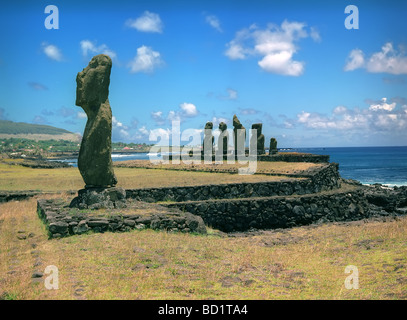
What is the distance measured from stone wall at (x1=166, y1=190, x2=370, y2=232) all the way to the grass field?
7.20 metres

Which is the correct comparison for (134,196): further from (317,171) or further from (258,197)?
(317,171)

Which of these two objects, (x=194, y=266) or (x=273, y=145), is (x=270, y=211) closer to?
(x=194, y=266)

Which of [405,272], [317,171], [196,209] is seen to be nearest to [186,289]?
[405,272]

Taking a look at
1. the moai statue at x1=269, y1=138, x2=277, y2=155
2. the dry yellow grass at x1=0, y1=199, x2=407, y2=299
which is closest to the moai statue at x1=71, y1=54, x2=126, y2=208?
the dry yellow grass at x1=0, y1=199, x2=407, y2=299

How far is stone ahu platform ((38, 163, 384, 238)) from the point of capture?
13547 mm

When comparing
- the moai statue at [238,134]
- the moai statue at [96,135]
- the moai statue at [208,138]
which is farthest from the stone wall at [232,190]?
the moai statue at [208,138]

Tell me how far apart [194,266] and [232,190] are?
14331 millimetres

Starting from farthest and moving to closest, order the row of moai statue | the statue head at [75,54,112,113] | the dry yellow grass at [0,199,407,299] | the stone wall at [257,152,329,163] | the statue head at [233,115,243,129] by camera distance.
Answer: the statue head at [233,115,243,129]
the row of moai statue
the stone wall at [257,152,329,163]
the statue head at [75,54,112,113]
the dry yellow grass at [0,199,407,299]

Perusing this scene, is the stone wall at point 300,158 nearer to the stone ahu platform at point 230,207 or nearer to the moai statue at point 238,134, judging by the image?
the moai statue at point 238,134

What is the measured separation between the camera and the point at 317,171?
2809 centimetres

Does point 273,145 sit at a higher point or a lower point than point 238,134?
lower

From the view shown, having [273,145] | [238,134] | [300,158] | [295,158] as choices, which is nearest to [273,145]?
[273,145]

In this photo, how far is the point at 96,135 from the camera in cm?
1493

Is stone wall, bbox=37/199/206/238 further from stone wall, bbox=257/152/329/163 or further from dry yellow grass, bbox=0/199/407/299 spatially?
stone wall, bbox=257/152/329/163
